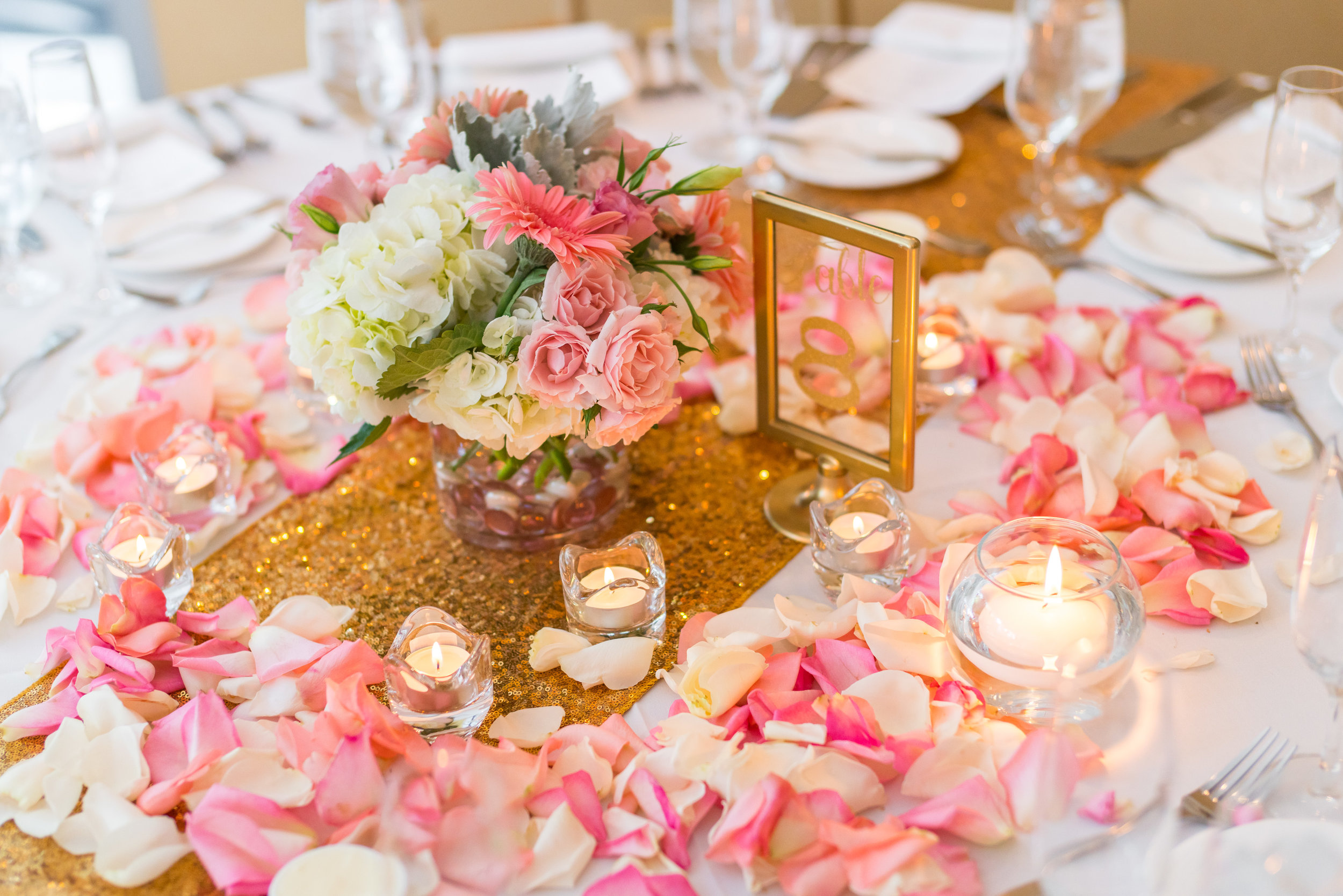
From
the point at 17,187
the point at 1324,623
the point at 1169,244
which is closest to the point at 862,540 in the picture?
the point at 1324,623

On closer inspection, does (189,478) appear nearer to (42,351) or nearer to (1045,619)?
(42,351)

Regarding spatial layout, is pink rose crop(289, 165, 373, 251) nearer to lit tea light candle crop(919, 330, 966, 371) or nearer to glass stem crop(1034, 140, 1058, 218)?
lit tea light candle crop(919, 330, 966, 371)

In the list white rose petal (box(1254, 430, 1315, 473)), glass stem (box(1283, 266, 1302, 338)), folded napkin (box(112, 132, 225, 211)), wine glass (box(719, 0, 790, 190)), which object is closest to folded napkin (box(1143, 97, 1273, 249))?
glass stem (box(1283, 266, 1302, 338))

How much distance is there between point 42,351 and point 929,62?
1.57 m

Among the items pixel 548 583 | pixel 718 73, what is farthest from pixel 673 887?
pixel 718 73

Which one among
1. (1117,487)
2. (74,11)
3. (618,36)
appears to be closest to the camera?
(1117,487)

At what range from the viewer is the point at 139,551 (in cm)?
114

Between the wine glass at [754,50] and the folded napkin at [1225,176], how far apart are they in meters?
0.60

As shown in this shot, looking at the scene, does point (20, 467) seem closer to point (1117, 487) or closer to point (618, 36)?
point (1117, 487)

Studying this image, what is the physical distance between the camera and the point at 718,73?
6.12ft

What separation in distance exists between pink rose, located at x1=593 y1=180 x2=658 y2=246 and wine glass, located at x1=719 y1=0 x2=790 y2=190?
2.73 ft

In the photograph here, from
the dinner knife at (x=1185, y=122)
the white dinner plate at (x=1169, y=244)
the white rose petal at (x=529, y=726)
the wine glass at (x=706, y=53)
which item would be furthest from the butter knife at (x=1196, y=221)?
the white rose petal at (x=529, y=726)

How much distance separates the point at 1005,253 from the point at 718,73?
60cm

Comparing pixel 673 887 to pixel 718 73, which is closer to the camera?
pixel 673 887
